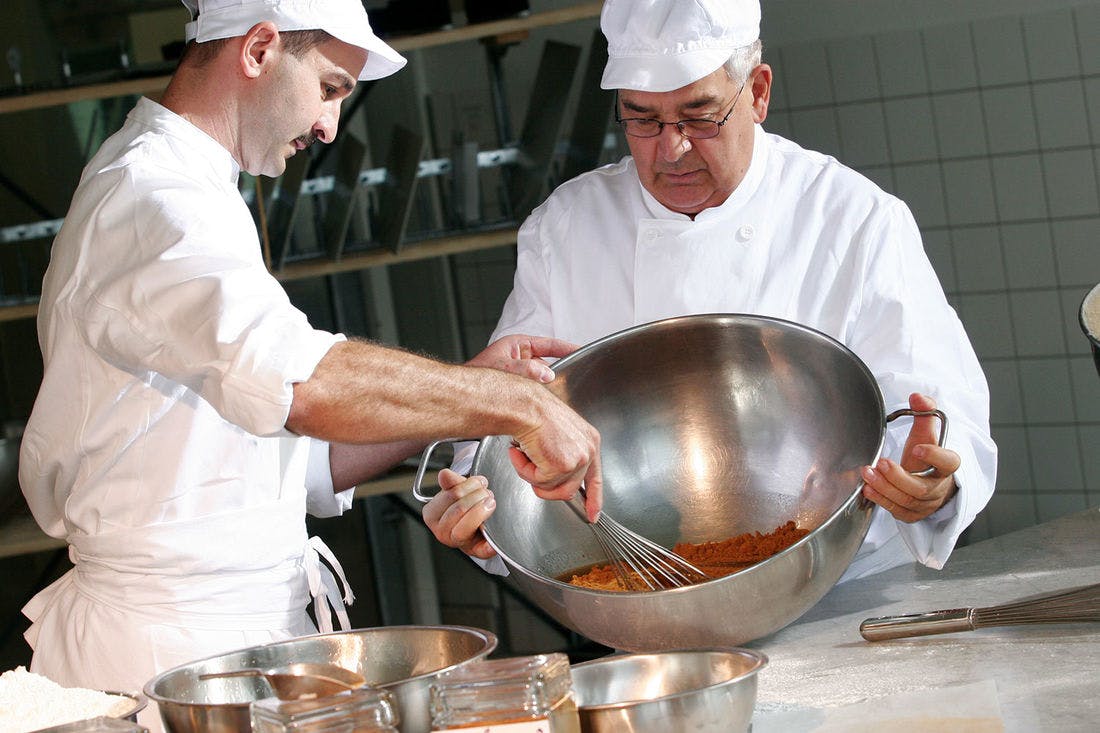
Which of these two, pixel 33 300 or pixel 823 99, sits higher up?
pixel 823 99

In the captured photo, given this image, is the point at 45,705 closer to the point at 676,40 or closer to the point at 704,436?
the point at 704,436

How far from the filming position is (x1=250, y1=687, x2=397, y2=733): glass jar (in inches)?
26.3

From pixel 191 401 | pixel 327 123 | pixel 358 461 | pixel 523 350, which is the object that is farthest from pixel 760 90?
pixel 191 401

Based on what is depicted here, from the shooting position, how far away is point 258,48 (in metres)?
1.25

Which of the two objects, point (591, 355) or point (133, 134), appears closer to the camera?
point (133, 134)

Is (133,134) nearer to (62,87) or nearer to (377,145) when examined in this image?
(62,87)

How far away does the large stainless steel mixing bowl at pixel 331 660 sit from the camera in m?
0.82

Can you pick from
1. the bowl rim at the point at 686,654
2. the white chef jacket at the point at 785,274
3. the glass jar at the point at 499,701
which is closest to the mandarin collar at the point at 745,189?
the white chef jacket at the point at 785,274

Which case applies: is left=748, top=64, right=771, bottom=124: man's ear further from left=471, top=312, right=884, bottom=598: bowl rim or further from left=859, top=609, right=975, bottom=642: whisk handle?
left=859, top=609, right=975, bottom=642: whisk handle

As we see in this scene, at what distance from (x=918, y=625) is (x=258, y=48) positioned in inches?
34.0

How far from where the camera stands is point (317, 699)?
2.30ft

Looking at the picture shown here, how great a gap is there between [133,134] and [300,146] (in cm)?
18

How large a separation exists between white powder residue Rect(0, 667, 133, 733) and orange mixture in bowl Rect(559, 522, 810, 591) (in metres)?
0.50

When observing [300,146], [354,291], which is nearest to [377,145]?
[354,291]
